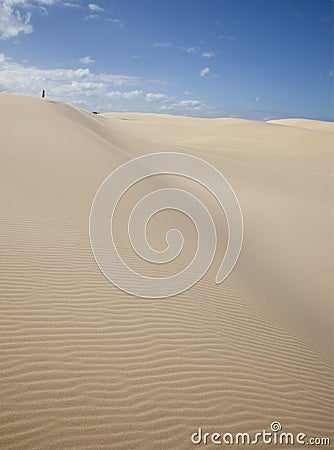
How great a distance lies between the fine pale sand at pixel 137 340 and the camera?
3062 mm

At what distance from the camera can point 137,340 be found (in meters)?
4.01

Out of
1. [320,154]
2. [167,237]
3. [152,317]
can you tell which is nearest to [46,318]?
[152,317]

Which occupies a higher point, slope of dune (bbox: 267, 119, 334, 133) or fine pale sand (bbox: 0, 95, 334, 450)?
slope of dune (bbox: 267, 119, 334, 133)

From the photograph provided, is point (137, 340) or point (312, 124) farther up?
point (312, 124)

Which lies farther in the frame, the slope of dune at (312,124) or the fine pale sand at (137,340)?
the slope of dune at (312,124)

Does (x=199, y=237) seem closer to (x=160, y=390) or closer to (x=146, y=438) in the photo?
(x=160, y=390)

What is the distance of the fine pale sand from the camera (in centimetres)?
306

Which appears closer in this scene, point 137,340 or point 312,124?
point 137,340

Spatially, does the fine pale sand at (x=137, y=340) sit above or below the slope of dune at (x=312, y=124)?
below

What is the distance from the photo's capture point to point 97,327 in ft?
13.4

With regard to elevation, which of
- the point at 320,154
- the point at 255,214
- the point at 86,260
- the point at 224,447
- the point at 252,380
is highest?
the point at 320,154

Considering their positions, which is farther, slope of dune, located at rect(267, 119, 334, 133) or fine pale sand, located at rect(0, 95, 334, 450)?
slope of dune, located at rect(267, 119, 334, 133)

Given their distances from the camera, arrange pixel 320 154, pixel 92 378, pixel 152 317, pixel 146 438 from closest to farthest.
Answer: pixel 146 438 → pixel 92 378 → pixel 152 317 → pixel 320 154

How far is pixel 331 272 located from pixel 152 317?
19.4 feet
